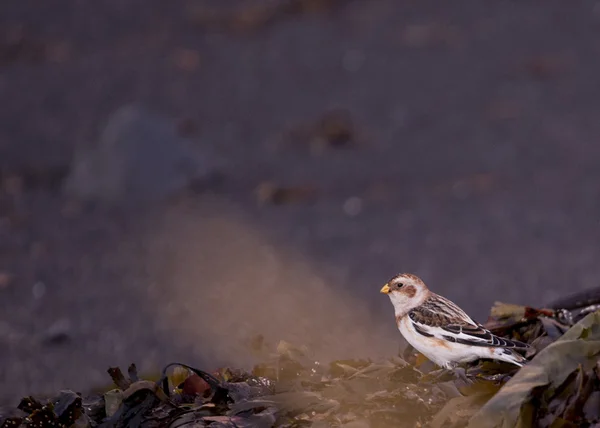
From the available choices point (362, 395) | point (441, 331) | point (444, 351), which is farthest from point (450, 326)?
point (362, 395)

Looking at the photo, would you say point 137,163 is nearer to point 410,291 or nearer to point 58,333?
point 58,333

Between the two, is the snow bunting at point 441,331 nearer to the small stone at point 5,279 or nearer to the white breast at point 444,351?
the white breast at point 444,351

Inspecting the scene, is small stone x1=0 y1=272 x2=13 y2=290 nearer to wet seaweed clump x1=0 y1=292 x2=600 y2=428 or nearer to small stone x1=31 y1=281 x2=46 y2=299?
small stone x1=31 y1=281 x2=46 y2=299

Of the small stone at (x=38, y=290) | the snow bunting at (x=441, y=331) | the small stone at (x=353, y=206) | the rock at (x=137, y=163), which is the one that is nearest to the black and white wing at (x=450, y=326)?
the snow bunting at (x=441, y=331)

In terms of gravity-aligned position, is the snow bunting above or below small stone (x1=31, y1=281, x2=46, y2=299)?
below

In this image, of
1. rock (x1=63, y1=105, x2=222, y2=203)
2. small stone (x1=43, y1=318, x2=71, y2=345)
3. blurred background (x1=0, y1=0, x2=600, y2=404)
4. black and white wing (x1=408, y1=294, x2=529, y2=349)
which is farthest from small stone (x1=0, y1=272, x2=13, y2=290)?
black and white wing (x1=408, y1=294, x2=529, y2=349)

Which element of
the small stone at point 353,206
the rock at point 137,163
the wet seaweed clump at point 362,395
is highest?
the rock at point 137,163

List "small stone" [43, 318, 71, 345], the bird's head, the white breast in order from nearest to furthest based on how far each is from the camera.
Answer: the white breast
the bird's head
"small stone" [43, 318, 71, 345]

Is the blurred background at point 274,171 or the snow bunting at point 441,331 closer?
the snow bunting at point 441,331
